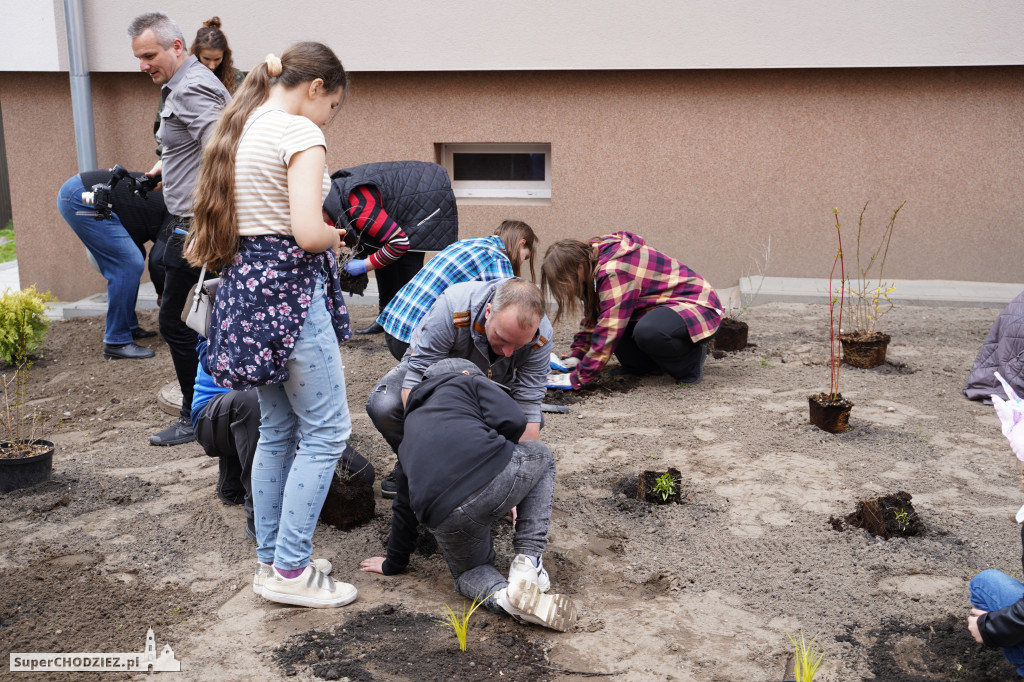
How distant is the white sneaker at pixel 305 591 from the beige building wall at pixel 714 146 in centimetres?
502

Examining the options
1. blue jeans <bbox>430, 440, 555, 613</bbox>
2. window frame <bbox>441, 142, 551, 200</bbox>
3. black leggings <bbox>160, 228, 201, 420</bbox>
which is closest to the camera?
blue jeans <bbox>430, 440, 555, 613</bbox>

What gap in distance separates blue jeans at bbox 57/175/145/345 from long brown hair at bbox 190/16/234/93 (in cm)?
182

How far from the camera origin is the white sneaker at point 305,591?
2980mm

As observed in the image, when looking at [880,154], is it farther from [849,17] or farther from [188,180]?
[188,180]

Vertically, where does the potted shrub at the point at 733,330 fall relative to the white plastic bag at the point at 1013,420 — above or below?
below

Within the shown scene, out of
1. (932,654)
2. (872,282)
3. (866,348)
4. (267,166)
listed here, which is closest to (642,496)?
(932,654)

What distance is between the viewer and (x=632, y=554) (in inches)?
135

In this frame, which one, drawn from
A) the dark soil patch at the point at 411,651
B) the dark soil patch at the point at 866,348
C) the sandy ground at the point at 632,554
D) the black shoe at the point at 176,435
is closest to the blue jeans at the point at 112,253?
the sandy ground at the point at 632,554

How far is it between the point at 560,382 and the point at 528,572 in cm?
237

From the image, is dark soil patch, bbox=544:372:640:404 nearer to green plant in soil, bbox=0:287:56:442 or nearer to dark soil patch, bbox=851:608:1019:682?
dark soil patch, bbox=851:608:1019:682

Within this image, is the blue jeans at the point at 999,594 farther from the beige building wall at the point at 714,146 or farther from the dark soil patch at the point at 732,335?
the beige building wall at the point at 714,146

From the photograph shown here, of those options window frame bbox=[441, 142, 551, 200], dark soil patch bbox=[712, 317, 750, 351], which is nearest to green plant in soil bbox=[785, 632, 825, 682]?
dark soil patch bbox=[712, 317, 750, 351]

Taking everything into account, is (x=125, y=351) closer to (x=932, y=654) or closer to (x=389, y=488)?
(x=389, y=488)

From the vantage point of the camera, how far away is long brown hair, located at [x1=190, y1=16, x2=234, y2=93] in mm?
4367
